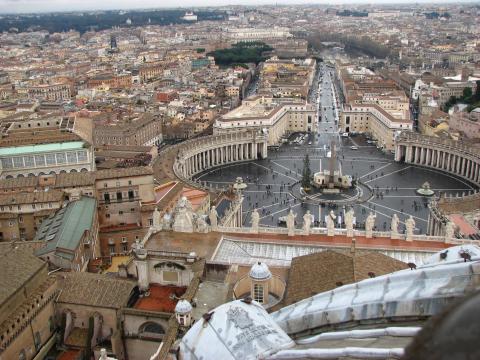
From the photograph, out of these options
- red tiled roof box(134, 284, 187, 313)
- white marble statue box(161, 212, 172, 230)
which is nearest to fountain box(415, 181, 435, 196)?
white marble statue box(161, 212, 172, 230)

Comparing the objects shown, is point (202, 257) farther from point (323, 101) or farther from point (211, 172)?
point (323, 101)

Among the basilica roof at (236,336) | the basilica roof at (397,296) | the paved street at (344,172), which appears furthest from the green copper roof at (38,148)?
the basilica roof at (397,296)

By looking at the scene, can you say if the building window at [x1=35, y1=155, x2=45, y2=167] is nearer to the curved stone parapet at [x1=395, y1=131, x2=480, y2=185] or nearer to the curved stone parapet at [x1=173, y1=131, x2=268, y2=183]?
the curved stone parapet at [x1=173, y1=131, x2=268, y2=183]

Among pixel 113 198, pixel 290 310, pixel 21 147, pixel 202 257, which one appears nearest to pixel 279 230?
pixel 202 257

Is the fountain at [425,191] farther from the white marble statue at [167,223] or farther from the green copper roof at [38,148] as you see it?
the white marble statue at [167,223]

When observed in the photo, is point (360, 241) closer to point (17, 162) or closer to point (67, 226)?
point (67, 226)

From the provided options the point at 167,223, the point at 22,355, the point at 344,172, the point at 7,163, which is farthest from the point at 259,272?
the point at 344,172
